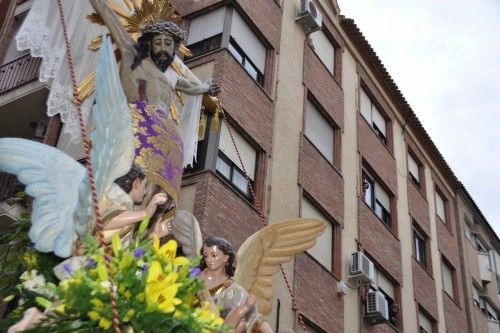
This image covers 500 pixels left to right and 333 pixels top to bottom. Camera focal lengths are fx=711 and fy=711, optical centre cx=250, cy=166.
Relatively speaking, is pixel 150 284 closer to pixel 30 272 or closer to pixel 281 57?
pixel 30 272

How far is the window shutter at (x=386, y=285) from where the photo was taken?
18.8 metres

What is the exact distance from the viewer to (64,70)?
7.71m

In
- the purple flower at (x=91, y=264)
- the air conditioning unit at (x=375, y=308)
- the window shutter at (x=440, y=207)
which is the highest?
the window shutter at (x=440, y=207)

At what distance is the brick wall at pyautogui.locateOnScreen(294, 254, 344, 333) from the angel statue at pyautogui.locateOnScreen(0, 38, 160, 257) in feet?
28.3

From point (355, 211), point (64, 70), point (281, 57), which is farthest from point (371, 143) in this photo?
point (64, 70)

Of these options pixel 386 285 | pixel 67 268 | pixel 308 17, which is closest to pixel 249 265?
pixel 67 268

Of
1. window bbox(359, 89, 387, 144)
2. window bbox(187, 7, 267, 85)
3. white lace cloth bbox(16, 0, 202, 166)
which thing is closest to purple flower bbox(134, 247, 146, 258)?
white lace cloth bbox(16, 0, 202, 166)

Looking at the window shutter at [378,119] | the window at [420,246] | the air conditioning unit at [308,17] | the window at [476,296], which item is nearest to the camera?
the air conditioning unit at [308,17]

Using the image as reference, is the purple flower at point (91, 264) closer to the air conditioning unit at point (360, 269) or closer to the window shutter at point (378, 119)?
the air conditioning unit at point (360, 269)

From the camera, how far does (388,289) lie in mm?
19156

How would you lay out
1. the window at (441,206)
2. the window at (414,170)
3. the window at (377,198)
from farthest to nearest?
the window at (441,206) → the window at (414,170) → the window at (377,198)

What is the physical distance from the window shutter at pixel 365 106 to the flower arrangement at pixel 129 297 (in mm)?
16552

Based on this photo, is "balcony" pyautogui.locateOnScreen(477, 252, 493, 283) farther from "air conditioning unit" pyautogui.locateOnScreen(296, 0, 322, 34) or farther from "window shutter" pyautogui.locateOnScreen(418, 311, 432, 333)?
"air conditioning unit" pyautogui.locateOnScreen(296, 0, 322, 34)

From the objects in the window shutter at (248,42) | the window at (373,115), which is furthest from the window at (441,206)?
the window shutter at (248,42)
